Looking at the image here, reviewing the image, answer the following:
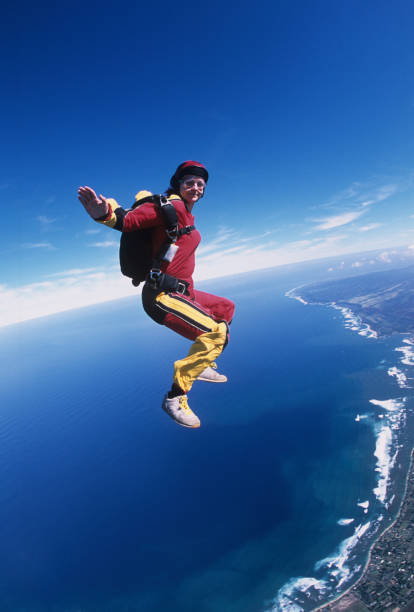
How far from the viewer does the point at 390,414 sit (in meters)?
41.1

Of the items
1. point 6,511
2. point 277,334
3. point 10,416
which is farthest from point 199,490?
point 277,334

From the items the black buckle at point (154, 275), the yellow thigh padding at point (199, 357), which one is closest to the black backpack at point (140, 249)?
the black buckle at point (154, 275)

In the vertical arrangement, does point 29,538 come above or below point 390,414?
below

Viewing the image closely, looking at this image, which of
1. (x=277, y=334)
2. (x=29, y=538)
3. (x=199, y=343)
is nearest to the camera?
(x=199, y=343)

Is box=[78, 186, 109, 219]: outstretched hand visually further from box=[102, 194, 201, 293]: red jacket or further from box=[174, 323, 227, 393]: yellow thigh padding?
box=[174, 323, 227, 393]: yellow thigh padding

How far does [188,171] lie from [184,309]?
6.49ft

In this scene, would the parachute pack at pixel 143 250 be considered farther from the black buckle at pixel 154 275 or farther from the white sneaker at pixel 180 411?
the white sneaker at pixel 180 411

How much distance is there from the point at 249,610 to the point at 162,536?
36.3 feet

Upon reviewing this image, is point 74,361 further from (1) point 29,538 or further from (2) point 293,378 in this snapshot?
(2) point 293,378

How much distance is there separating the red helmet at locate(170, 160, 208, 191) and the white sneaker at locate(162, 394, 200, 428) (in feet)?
10.2

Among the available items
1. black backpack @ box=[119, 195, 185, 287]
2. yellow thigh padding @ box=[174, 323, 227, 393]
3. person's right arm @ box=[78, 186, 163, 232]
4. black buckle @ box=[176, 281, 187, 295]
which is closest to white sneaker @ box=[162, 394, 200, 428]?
yellow thigh padding @ box=[174, 323, 227, 393]

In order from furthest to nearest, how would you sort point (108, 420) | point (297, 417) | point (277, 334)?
1. point (277, 334)
2. point (108, 420)
3. point (297, 417)

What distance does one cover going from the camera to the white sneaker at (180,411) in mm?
3465

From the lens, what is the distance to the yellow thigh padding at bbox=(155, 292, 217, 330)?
138 inches
